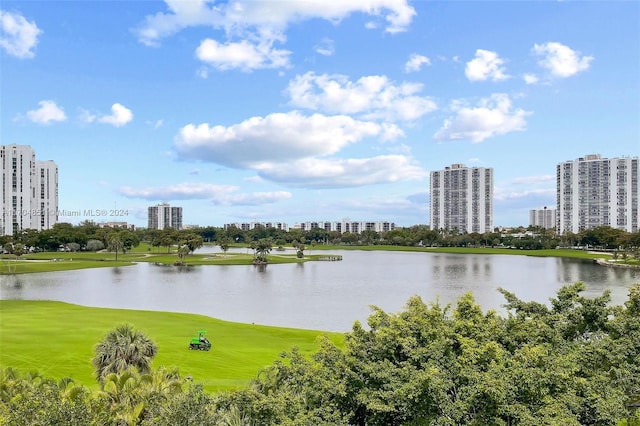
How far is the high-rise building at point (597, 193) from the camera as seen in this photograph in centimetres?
16862

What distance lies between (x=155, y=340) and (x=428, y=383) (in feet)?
70.3

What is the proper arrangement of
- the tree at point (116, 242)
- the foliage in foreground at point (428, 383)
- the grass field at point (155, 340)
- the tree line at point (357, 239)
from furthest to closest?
the tree line at point (357, 239) → the tree at point (116, 242) → the grass field at point (155, 340) → the foliage in foreground at point (428, 383)

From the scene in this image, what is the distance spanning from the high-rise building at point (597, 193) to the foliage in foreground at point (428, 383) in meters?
180

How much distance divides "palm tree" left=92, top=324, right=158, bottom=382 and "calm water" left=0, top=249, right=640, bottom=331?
19.3 metres

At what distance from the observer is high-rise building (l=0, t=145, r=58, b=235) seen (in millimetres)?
154125

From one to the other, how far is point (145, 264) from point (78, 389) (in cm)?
9165

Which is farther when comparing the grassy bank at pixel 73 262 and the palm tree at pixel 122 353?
the grassy bank at pixel 73 262

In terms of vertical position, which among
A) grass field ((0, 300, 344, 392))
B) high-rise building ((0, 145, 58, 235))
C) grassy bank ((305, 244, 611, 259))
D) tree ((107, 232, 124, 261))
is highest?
high-rise building ((0, 145, 58, 235))

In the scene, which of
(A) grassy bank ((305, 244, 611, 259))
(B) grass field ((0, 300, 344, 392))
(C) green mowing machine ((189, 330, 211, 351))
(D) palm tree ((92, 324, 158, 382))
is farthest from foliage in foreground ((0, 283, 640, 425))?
(A) grassy bank ((305, 244, 611, 259))

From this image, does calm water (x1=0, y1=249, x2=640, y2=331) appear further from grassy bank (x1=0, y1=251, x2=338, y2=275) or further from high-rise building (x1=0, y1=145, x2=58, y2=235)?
high-rise building (x1=0, y1=145, x2=58, y2=235)

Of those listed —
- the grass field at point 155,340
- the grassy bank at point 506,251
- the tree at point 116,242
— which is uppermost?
the tree at point 116,242

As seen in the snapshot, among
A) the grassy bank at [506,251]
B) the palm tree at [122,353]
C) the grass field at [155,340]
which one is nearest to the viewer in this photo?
the palm tree at [122,353]

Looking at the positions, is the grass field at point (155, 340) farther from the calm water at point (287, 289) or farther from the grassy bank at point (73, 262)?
the grassy bank at point (73, 262)

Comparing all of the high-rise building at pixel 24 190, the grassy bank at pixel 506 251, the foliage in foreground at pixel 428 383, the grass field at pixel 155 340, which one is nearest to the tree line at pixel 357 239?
the grassy bank at pixel 506 251
